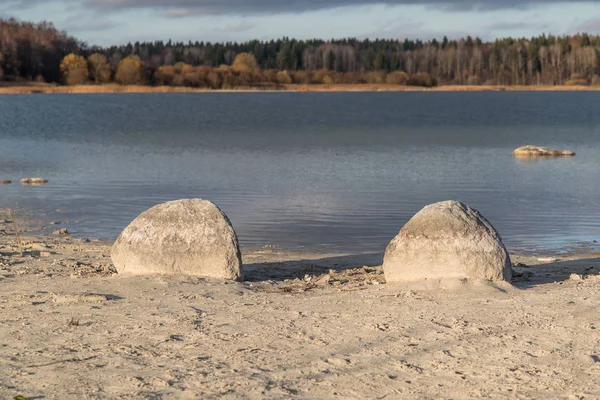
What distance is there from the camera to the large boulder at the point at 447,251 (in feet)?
35.4

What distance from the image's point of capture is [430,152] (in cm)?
3750

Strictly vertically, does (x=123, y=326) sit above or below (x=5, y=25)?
below

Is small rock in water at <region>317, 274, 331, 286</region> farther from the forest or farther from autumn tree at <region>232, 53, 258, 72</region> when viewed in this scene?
autumn tree at <region>232, 53, 258, 72</region>

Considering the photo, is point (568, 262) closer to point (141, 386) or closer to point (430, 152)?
point (141, 386)

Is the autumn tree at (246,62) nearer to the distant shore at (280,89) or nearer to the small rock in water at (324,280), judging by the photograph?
the distant shore at (280,89)

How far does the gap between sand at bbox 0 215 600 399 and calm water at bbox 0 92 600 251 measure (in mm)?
5114

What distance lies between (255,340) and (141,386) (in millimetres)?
1615

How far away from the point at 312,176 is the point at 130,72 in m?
119

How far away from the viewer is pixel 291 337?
8492 millimetres

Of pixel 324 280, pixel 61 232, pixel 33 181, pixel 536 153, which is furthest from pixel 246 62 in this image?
pixel 324 280

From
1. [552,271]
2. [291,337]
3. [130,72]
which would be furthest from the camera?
[130,72]

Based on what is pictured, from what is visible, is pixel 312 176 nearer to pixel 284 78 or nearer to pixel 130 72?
pixel 130 72

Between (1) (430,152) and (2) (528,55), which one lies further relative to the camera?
(2) (528,55)

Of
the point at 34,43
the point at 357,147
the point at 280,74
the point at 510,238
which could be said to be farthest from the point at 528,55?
the point at 510,238
